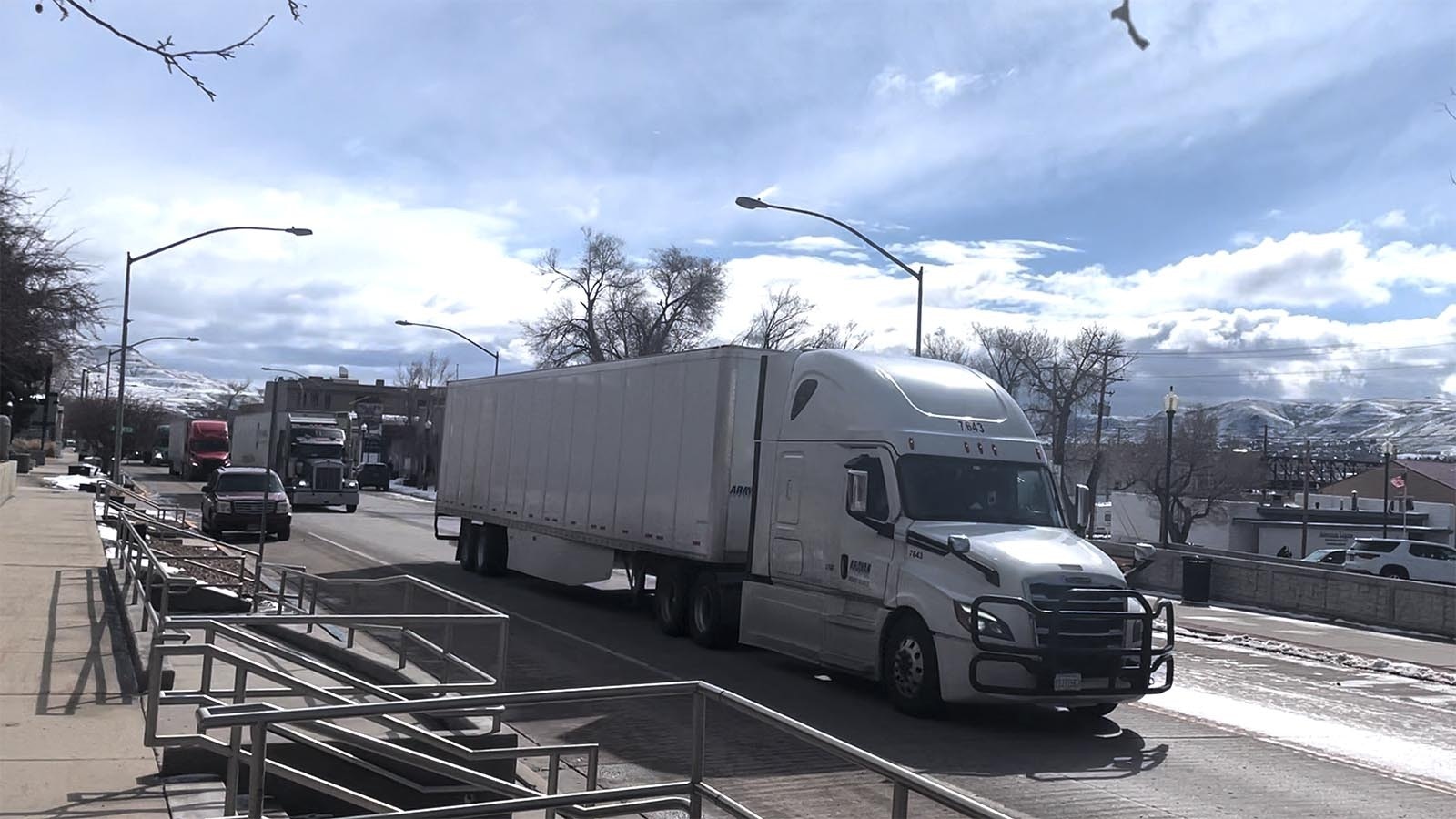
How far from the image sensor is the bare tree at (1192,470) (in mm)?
78938

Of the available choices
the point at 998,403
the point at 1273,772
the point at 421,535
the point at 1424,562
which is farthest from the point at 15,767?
the point at 1424,562

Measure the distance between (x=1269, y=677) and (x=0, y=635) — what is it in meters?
14.6

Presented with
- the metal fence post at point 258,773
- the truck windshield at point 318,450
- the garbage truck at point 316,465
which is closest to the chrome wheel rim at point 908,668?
the metal fence post at point 258,773

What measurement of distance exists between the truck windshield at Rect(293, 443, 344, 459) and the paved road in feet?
103

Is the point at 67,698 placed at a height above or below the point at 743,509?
below

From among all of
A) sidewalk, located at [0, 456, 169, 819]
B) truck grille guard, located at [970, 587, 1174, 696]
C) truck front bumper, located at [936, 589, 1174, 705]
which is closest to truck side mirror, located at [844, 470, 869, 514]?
truck front bumper, located at [936, 589, 1174, 705]

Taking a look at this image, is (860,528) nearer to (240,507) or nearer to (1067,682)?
(1067,682)

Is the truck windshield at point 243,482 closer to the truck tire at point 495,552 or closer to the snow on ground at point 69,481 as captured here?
the truck tire at point 495,552

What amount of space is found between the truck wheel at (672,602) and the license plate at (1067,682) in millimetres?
6324

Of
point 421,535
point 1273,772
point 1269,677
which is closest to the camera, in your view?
point 1273,772

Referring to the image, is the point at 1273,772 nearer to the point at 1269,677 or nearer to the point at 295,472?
the point at 1269,677

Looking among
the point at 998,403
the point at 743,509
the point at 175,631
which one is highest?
the point at 998,403

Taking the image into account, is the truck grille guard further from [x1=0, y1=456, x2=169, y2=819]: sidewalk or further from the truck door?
[x1=0, y1=456, x2=169, y2=819]: sidewalk

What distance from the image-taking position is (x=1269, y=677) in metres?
16.2
